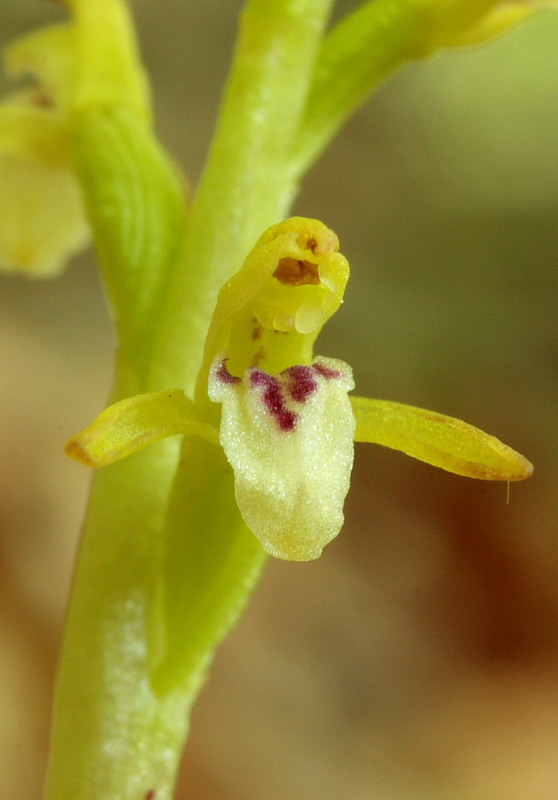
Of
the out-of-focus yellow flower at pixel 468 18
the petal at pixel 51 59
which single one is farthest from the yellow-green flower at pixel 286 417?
the petal at pixel 51 59

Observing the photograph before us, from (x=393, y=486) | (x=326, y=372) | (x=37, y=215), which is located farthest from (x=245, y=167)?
(x=393, y=486)

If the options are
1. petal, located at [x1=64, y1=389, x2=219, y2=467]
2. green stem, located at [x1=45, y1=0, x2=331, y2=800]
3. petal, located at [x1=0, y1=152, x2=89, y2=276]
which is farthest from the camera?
petal, located at [x1=0, y1=152, x2=89, y2=276]

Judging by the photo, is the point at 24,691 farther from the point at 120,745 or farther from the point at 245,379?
the point at 245,379

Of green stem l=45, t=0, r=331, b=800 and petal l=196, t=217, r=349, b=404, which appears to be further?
green stem l=45, t=0, r=331, b=800

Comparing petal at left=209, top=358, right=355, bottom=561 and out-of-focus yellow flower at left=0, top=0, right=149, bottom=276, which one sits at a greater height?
out-of-focus yellow flower at left=0, top=0, right=149, bottom=276

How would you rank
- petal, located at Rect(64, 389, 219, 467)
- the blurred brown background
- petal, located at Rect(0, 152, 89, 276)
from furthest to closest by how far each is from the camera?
the blurred brown background
petal, located at Rect(0, 152, 89, 276)
petal, located at Rect(64, 389, 219, 467)

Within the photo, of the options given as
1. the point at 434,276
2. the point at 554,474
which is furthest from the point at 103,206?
the point at 434,276

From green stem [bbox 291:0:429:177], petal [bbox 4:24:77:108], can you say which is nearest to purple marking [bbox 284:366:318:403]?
green stem [bbox 291:0:429:177]

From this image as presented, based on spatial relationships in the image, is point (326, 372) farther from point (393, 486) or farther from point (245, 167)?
point (393, 486)

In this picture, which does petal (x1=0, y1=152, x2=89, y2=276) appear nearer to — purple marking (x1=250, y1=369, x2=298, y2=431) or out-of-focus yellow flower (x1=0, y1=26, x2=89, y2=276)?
out-of-focus yellow flower (x1=0, y1=26, x2=89, y2=276)
